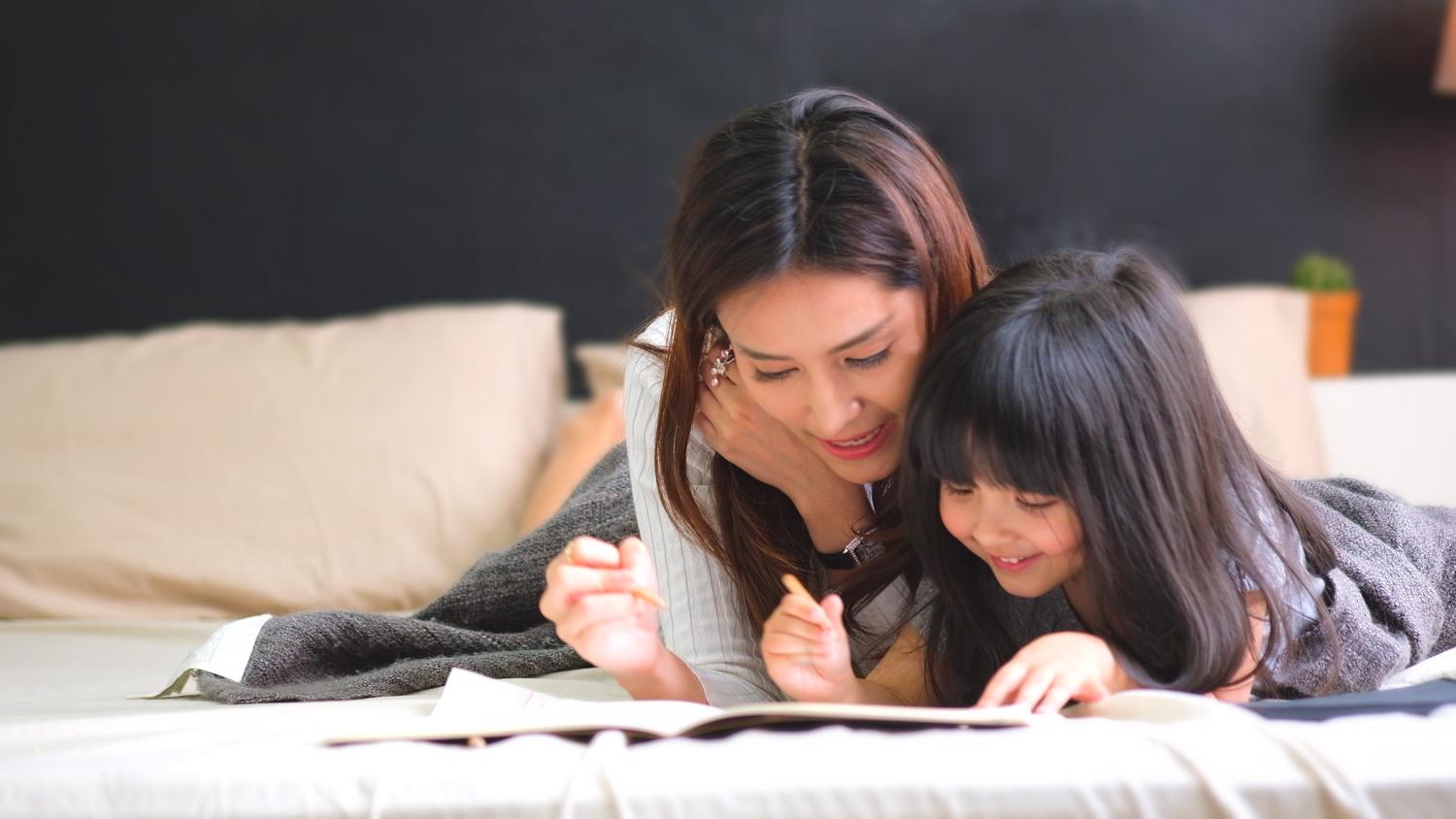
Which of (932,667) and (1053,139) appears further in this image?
(1053,139)

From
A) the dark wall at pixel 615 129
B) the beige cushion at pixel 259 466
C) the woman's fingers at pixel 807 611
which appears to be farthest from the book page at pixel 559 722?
the dark wall at pixel 615 129

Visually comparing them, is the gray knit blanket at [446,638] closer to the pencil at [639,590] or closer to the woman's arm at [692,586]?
the woman's arm at [692,586]

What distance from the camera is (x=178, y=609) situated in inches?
82.5

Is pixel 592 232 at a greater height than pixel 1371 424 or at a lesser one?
greater

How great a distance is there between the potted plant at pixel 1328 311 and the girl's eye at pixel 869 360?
5.89ft

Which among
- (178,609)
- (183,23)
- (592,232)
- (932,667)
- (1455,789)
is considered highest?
(183,23)

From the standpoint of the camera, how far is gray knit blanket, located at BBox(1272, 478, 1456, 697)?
1.13m

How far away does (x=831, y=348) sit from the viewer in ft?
3.66

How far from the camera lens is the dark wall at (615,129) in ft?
9.38

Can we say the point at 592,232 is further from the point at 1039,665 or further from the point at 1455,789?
the point at 1455,789

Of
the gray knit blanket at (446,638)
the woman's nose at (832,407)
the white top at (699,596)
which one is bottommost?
the gray knit blanket at (446,638)

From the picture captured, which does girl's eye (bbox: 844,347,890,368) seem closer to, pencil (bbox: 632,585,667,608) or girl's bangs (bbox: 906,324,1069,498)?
girl's bangs (bbox: 906,324,1069,498)

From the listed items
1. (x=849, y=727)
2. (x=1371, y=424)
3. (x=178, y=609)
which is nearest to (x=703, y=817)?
(x=849, y=727)

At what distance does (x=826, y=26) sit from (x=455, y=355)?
3.59 feet
